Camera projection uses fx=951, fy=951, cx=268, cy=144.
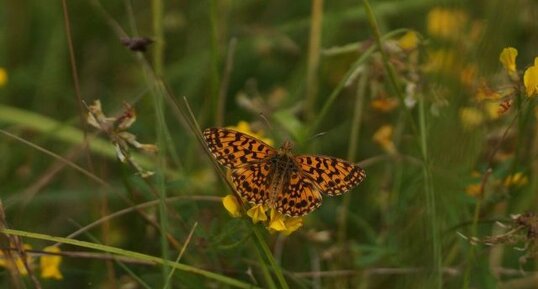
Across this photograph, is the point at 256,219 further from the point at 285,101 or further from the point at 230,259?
the point at 285,101

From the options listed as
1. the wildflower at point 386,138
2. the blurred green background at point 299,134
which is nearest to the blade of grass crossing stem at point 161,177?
the blurred green background at point 299,134

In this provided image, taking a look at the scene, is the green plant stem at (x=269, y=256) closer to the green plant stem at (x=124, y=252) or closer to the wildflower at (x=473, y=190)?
the green plant stem at (x=124, y=252)

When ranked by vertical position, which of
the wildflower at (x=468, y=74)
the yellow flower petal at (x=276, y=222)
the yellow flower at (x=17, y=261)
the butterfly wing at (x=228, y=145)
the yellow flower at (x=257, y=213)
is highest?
the wildflower at (x=468, y=74)

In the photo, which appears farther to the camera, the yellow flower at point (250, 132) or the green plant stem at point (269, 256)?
the yellow flower at point (250, 132)

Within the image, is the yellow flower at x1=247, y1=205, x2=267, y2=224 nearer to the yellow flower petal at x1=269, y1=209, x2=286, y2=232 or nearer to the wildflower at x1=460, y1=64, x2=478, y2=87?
the yellow flower petal at x1=269, y1=209, x2=286, y2=232

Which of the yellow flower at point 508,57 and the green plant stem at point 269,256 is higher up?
the yellow flower at point 508,57

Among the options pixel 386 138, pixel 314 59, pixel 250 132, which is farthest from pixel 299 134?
pixel 314 59

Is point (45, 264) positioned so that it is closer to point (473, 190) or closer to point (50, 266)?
point (50, 266)

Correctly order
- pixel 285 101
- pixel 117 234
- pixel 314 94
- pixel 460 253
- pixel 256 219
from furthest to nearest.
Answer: pixel 285 101 < pixel 314 94 < pixel 117 234 < pixel 460 253 < pixel 256 219

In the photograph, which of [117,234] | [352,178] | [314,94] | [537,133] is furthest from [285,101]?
[352,178]
